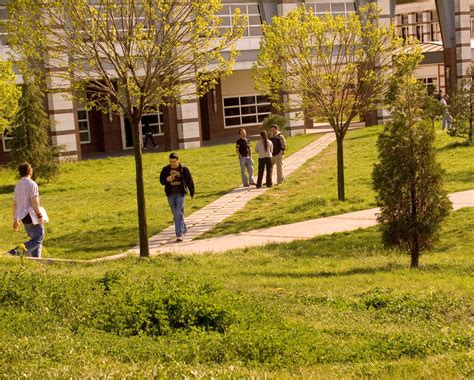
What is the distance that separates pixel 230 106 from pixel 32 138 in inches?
733

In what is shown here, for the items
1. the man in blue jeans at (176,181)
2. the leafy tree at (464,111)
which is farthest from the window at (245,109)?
the man in blue jeans at (176,181)

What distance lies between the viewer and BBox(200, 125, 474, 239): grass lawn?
18.9m

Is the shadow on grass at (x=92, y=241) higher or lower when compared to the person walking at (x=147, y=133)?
lower

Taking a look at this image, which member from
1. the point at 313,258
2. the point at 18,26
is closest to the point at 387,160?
the point at 313,258

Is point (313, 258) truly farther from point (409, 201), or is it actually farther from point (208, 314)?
point (208, 314)

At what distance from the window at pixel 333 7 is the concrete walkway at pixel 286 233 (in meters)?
23.5

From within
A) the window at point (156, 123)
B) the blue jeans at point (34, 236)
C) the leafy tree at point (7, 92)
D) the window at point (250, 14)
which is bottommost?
the blue jeans at point (34, 236)

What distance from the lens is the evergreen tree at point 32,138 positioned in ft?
91.8

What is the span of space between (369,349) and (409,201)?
18.5 feet

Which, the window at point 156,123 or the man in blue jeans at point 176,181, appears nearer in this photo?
the man in blue jeans at point 176,181

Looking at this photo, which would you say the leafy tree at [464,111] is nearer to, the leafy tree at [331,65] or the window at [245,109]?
the leafy tree at [331,65]

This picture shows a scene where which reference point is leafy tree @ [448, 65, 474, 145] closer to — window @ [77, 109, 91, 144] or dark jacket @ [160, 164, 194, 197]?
dark jacket @ [160, 164, 194, 197]

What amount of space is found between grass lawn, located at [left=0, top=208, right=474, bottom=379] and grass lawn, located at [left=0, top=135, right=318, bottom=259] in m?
3.17

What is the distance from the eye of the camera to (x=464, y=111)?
29203 millimetres
